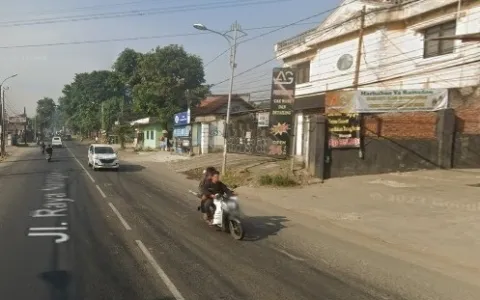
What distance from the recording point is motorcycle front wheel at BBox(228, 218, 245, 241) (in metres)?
9.33

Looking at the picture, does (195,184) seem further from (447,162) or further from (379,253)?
→ (379,253)

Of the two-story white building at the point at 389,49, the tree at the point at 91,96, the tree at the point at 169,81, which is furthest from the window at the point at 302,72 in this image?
the tree at the point at 91,96

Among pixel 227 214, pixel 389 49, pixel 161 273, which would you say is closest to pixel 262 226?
pixel 227 214

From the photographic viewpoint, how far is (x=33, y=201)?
13781 millimetres

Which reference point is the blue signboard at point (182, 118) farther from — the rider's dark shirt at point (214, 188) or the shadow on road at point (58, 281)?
the shadow on road at point (58, 281)

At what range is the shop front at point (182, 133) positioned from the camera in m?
41.2

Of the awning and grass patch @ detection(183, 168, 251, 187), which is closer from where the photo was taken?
grass patch @ detection(183, 168, 251, 187)

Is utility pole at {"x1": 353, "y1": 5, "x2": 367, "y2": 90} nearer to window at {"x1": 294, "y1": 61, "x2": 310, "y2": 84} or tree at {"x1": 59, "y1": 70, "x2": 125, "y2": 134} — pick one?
window at {"x1": 294, "y1": 61, "x2": 310, "y2": 84}

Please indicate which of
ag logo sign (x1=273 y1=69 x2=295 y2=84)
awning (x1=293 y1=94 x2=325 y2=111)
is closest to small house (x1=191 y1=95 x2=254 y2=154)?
awning (x1=293 y1=94 x2=325 y2=111)

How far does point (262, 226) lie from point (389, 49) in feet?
49.3

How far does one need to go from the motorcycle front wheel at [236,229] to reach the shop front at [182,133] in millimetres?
30540

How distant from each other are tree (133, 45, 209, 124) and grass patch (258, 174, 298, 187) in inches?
1068

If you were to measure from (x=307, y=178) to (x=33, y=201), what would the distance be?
34.7 feet

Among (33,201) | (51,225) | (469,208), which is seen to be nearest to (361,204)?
(469,208)
